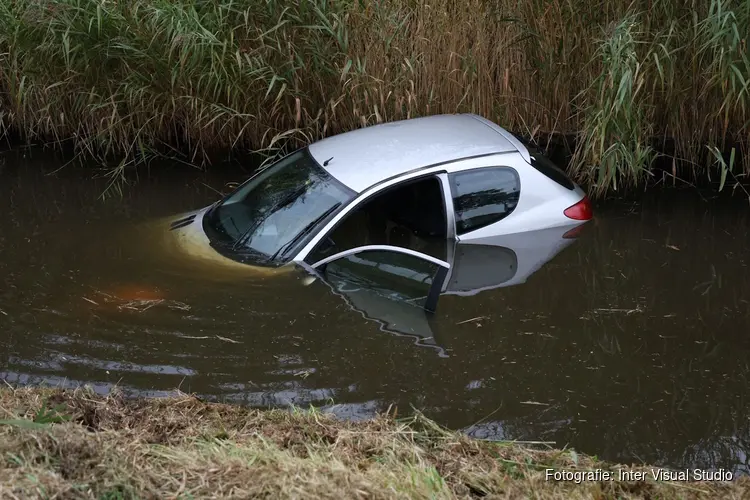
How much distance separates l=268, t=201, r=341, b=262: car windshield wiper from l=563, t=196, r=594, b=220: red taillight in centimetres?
189

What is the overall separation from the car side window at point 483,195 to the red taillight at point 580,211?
1.61 feet

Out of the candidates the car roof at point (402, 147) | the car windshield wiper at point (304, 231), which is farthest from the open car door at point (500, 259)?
the car windshield wiper at point (304, 231)

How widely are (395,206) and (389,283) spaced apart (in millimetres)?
850

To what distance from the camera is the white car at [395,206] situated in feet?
18.4

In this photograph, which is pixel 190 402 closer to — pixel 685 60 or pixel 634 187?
pixel 634 187

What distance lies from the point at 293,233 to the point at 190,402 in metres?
1.61

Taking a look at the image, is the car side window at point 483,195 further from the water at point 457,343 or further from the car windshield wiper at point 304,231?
the car windshield wiper at point 304,231

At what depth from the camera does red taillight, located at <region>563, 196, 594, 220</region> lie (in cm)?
646

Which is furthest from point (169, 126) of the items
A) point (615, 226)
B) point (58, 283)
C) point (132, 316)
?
point (615, 226)

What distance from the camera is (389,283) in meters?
5.48

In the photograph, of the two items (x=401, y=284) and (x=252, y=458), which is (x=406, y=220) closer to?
(x=401, y=284)

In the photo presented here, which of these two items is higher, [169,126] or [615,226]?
[169,126]

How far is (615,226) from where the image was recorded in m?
7.04

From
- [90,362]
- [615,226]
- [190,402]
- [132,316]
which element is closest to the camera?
[190,402]
